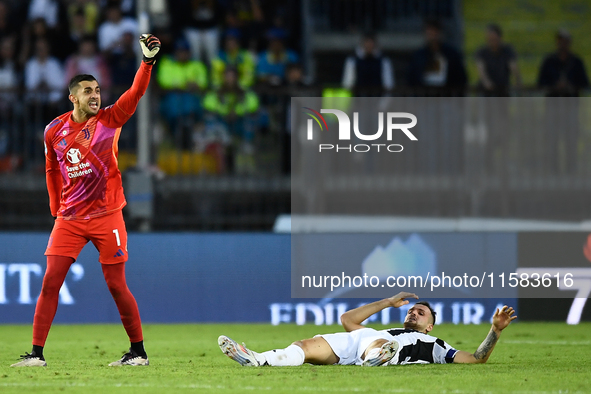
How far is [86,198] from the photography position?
761 centimetres

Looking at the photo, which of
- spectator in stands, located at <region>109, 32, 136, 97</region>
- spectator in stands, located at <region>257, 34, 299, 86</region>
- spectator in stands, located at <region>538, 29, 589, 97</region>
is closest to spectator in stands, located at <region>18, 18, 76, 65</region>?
spectator in stands, located at <region>109, 32, 136, 97</region>

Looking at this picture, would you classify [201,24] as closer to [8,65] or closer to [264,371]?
[8,65]

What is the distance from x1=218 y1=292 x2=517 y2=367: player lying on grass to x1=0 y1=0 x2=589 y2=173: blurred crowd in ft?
15.0

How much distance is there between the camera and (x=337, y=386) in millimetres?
6598

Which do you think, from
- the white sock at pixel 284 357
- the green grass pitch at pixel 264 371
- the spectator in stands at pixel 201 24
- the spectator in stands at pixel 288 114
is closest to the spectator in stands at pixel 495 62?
the spectator in stands at pixel 288 114

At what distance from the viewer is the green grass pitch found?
6559 millimetres

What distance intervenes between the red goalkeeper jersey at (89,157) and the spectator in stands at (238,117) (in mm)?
4778

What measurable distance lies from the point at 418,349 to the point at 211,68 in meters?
7.94

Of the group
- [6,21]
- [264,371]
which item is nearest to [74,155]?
[264,371]

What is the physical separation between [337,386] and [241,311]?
18.3ft

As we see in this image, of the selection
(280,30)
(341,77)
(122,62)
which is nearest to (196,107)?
(122,62)

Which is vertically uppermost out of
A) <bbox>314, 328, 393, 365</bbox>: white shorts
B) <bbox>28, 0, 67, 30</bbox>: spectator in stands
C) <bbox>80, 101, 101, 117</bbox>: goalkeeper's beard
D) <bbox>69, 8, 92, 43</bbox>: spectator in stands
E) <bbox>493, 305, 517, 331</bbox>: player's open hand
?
<bbox>28, 0, 67, 30</bbox>: spectator in stands

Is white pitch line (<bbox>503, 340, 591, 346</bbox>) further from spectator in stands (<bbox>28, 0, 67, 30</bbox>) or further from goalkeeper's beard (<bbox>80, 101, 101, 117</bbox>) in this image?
spectator in stands (<bbox>28, 0, 67, 30</bbox>)

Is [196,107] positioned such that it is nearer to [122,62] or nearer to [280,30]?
[122,62]
